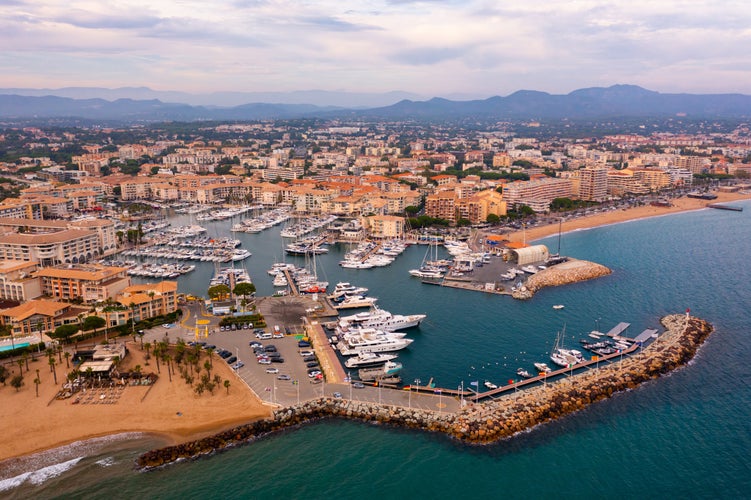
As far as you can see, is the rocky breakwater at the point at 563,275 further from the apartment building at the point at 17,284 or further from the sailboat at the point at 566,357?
the apartment building at the point at 17,284

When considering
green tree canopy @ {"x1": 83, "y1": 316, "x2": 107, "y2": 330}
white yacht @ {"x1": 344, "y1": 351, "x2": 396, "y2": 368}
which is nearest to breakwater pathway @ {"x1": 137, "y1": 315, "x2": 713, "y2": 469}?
white yacht @ {"x1": 344, "y1": 351, "x2": 396, "y2": 368}

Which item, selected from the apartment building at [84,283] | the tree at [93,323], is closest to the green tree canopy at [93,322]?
the tree at [93,323]

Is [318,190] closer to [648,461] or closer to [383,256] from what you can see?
[383,256]

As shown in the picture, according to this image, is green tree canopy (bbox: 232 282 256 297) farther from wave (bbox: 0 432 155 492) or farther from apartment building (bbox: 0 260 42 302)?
wave (bbox: 0 432 155 492)

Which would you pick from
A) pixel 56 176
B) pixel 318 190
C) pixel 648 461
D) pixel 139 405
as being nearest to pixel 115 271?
pixel 139 405

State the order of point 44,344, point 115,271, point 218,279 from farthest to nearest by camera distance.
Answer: point 218,279, point 115,271, point 44,344

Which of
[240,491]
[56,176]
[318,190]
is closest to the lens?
[240,491]

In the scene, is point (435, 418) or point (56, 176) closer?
point (435, 418)
